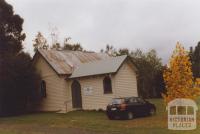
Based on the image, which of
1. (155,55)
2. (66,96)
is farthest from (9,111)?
(155,55)

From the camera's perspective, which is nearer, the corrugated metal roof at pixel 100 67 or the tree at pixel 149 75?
the corrugated metal roof at pixel 100 67

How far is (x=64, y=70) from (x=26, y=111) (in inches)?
258

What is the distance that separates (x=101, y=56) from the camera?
158 feet

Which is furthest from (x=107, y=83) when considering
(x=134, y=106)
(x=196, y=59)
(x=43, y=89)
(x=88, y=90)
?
(x=196, y=59)

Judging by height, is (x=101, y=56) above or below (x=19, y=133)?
above

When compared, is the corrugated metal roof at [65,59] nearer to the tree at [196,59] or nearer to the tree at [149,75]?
the tree at [149,75]

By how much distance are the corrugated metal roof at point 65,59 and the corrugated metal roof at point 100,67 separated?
1.02 metres

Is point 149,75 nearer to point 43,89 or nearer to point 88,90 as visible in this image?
point 43,89

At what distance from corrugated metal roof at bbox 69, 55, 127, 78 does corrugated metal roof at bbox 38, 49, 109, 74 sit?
102 centimetres

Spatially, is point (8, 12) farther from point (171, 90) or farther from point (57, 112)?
point (171, 90)

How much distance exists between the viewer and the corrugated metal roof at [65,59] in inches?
1645

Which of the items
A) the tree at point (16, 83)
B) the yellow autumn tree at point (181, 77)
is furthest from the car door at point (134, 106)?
the tree at point (16, 83)

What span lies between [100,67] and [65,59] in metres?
5.82

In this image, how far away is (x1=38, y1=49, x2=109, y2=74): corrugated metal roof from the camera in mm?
41781
